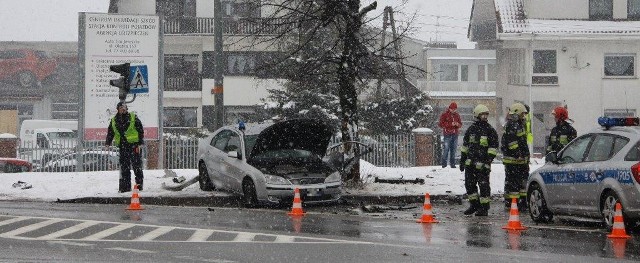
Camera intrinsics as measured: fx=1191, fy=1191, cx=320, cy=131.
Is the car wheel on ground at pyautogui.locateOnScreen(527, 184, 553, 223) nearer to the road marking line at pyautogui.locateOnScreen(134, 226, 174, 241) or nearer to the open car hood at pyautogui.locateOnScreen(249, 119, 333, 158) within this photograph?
the open car hood at pyautogui.locateOnScreen(249, 119, 333, 158)

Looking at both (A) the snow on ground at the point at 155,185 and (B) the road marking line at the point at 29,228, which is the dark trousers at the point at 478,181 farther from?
(B) the road marking line at the point at 29,228

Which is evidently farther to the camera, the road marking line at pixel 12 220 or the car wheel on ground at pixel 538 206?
the car wheel on ground at pixel 538 206

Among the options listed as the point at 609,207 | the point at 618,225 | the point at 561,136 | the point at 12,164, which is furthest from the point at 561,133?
the point at 12,164

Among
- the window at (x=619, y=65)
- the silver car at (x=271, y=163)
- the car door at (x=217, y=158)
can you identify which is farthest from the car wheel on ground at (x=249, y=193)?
the window at (x=619, y=65)

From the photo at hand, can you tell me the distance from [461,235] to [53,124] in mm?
42132

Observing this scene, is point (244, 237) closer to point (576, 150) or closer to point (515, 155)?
point (576, 150)

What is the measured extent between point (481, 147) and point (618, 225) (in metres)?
4.04

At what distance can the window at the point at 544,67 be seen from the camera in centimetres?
4916

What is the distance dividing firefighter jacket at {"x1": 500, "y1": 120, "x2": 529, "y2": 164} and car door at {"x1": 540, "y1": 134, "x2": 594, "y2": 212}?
1794mm

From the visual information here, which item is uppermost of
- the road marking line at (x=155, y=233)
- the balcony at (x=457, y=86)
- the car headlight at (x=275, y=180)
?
the balcony at (x=457, y=86)

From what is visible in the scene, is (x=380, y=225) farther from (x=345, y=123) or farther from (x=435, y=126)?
(x=435, y=126)

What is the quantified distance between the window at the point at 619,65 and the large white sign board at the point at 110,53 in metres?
26.8

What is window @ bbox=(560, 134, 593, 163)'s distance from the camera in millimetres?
16422

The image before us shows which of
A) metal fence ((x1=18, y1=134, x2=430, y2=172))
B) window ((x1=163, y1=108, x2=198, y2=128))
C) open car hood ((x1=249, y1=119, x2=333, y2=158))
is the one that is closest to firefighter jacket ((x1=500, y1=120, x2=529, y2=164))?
open car hood ((x1=249, y1=119, x2=333, y2=158))
